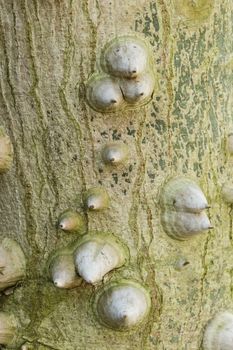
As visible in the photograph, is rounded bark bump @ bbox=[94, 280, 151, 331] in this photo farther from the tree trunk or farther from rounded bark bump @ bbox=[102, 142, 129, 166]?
rounded bark bump @ bbox=[102, 142, 129, 166]

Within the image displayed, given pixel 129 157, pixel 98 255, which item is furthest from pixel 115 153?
pixel 98 255

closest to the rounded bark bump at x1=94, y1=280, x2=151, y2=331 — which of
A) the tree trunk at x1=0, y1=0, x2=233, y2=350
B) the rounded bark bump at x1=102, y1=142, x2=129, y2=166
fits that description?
the tree trunk at x1=0, y1=0, x2=233, y2=350

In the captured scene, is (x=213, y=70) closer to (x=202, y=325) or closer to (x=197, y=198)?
(x=197, y=198)

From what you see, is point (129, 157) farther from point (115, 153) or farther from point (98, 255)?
point (98, 255)

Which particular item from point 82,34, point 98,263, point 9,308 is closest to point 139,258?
point 98,263

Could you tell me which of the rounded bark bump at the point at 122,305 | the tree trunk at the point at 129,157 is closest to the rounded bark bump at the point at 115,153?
the tree trunk at the point at 129,157

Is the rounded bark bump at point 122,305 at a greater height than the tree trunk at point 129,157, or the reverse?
the tree trunk at point 129,157

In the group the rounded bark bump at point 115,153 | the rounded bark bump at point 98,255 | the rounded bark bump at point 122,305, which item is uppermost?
the rounded bark bump at point 115,153

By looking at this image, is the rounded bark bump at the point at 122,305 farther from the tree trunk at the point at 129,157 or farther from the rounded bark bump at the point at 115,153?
the rounded bark bump at the point at 115,153
